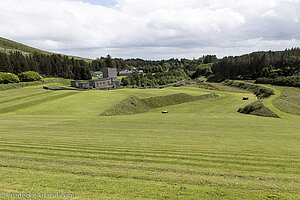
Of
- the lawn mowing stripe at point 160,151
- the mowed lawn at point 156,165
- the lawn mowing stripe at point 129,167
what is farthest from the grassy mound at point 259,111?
the lawn mowing stripe at point 129,167

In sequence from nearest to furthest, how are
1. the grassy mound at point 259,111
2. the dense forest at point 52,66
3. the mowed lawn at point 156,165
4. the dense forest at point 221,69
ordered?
the mowed lawn at point 156,165 < the grassy mound at point 259,111 < the dense forest at point 221,69 < the dense forest at point 52,66

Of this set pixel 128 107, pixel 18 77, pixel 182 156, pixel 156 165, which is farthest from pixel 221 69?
pixel 156 165

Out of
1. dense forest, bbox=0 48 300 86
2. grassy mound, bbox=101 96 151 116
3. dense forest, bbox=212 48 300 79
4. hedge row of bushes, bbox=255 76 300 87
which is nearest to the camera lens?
grassy mound, bbox=101 96 151 116

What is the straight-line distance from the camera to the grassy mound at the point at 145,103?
157 ft

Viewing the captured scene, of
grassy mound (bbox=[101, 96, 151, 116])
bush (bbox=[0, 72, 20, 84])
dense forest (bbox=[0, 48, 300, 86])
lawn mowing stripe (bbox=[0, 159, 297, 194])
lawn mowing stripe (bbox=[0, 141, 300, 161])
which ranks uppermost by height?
dense forest (bbox=[0, 48, 300, 86])

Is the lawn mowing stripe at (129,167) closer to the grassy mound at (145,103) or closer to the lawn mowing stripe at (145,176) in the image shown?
the lawn mowing stripe at (145,176)

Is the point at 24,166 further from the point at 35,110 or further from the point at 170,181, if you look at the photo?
the point at 35,110

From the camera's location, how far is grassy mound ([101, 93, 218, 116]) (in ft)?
157

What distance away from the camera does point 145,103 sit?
6241 centimetres

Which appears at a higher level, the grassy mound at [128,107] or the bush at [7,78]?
the bush at [7,78]

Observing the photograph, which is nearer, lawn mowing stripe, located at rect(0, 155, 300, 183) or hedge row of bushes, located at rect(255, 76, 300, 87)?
lawn mowing stripe, located at rect(0, 155, 300, 183)

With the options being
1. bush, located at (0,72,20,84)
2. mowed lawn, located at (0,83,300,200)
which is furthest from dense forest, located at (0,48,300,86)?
mowed lawn, located at (0,83,300,200)

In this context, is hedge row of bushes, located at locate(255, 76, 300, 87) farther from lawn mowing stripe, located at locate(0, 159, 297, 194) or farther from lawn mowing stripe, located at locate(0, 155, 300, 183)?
lawn mowing stripe, located at locate(0, 159, 297, 194)

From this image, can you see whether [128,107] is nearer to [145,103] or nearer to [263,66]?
[145,103]
